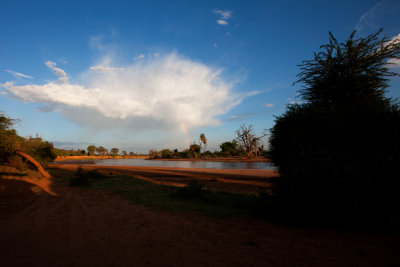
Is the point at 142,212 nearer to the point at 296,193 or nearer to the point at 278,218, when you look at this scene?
the point at 278,218

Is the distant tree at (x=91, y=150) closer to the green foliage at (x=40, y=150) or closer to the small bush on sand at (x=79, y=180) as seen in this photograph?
the green foliage at (x=40, y=150)

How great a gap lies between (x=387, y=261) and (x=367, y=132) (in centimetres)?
312

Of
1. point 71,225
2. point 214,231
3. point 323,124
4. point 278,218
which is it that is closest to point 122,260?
point 214,231

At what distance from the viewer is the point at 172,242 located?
417 cm

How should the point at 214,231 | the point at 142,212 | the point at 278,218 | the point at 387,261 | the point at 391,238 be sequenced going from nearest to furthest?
the point at 387,261
the point at 391,238
the point at 214,231
the point at 278,218
the point at 142,212

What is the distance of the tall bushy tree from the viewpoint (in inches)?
178

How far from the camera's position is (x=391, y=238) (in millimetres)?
4246

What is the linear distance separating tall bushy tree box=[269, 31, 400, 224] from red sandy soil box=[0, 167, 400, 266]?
Result: 2.59 feet

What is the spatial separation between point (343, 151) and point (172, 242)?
4864 mm

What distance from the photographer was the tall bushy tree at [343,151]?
14.8 ft

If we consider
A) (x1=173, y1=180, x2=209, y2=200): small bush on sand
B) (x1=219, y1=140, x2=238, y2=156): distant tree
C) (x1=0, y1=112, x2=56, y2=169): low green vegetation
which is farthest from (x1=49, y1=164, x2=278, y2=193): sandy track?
(x1=219, y1=140, x2=238, y2=156): distant tree

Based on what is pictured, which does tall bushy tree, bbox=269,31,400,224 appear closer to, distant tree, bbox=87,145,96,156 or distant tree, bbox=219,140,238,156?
distant tree, bbox=219,140,238,156

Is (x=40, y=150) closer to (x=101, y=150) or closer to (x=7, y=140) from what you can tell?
(x=7, y=140)

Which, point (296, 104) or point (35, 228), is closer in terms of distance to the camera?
point (35, 228)
